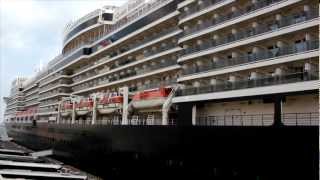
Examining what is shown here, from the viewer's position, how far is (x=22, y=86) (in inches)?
4060

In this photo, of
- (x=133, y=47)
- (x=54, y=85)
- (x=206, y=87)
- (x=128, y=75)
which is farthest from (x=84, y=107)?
(x=206, y=87)

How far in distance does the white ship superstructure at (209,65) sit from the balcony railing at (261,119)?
Result: 6cm

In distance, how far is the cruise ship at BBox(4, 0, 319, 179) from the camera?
21.2 m

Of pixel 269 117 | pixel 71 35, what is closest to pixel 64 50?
pixel 71 35

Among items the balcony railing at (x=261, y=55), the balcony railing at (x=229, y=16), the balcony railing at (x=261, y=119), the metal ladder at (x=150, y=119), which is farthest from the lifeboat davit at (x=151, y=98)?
the balcony railing at (x=229, y=16)

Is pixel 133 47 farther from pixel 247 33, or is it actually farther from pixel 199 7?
pixel 247 33

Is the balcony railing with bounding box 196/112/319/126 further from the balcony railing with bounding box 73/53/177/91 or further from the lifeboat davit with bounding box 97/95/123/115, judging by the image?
the lifeboat davit with bounding box 97/95/123/115

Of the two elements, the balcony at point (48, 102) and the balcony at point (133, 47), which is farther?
the balcony at point (48, 102)

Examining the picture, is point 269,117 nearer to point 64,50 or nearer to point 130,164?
point 130,164

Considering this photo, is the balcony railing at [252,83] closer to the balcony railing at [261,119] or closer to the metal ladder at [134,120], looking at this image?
the balcony railing at [261,119]

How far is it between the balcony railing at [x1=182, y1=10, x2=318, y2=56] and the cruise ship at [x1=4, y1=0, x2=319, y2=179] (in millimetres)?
72

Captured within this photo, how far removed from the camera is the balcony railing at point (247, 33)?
22.6 metres

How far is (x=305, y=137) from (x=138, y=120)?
22257mm

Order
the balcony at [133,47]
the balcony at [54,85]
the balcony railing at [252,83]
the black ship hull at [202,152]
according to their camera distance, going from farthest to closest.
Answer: the balcony at [54,85], the balcony at [133,47], the balcony railing at [252,83], the black ship hull at [202,152]
